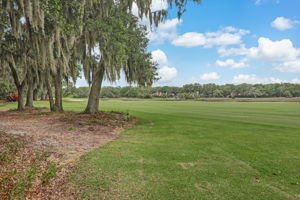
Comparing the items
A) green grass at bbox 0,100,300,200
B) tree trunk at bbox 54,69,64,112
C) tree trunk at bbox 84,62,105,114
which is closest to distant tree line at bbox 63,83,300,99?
tree trunk at bbox 54,69,64,112

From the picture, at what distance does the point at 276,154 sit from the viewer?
16.5 feet

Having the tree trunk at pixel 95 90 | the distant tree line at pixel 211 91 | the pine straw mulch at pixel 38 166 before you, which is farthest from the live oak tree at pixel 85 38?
the distant tree line at pixel 211 91

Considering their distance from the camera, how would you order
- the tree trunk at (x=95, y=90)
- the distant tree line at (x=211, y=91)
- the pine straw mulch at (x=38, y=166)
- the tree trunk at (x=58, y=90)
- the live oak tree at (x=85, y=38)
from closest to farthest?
the pine straw mulch at (x=38, y=166)
the live oak tree at (x=85, y=38)
the tree trunk at (x=95, y=90)
the tree trunk at (x=58, y=90)
the distant tree line at (x=211, y=91)

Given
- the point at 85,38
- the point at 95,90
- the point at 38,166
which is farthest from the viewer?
the point at 95,90

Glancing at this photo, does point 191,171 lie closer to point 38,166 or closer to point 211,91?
point 38,166

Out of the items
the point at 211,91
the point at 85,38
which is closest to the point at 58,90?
the point at 85,38

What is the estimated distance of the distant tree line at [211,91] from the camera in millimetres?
94769

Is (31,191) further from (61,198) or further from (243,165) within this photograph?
(243,165)

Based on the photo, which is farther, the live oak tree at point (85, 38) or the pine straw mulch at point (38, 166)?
the live oak tree at point (85, 38)

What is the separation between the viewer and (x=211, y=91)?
371ft

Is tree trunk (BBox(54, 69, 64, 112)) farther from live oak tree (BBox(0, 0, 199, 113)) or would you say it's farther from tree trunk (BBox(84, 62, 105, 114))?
tree trunk (BBox(84, 62, 105, 114))

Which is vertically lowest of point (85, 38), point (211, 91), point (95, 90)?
point (95, 90)

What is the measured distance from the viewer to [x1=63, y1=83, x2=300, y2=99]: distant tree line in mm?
94769

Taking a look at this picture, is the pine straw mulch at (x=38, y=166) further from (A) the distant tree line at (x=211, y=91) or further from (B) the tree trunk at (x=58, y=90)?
(A) the distant tree line at (x=211, y=91)
